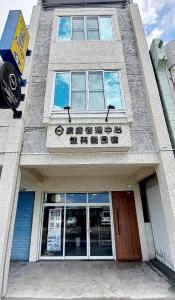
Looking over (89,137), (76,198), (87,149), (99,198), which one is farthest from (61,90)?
(99,198)

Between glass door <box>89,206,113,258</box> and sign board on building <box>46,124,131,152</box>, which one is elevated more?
sign board on building <box>46,124,131,152</box>

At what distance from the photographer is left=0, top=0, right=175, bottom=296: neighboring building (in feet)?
16.9

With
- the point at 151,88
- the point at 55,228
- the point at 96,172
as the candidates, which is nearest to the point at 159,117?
the point at 151,88

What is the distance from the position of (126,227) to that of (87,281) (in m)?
2.82

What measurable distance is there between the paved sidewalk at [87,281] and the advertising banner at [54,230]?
0.76 metres

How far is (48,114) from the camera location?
18.0 feet

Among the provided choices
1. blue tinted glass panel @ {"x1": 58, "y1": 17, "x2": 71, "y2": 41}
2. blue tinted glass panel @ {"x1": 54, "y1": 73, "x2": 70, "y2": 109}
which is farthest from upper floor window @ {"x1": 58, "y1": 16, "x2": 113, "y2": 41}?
blue tinted glass panel @ {"x1": 54, "y1": 73, "x2": 70, "y2": 109}

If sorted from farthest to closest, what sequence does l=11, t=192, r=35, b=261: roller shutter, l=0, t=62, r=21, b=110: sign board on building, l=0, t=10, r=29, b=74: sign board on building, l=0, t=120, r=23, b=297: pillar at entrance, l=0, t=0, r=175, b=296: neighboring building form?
l=11, t=192, r=35, b=261: roller shutter → l=0, t=0, r=175, b=296: neighboring building → l=0, t=10, r=29, b=74: sign board on building → l=0, t=120, r=23, b=297: pillar at entrance → l=0, t=62, r=21, b=110: sign board on building

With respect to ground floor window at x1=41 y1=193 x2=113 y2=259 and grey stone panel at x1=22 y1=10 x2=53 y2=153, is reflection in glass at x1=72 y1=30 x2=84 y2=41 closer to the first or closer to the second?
grey stone panel at x1=22 y1=10 x2=53 y2=153

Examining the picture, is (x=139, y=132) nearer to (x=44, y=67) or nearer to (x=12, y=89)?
(x=12, y=89)

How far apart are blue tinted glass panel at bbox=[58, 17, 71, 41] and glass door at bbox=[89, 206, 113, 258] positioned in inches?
282

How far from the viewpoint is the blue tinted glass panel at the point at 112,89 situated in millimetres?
5805

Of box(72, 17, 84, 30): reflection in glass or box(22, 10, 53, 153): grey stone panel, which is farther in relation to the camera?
box(72, 17, 84, 30): reflection in glass

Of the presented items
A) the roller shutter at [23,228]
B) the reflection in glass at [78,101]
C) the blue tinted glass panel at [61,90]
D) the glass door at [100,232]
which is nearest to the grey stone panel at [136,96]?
the reflection in glass at [78,101]
